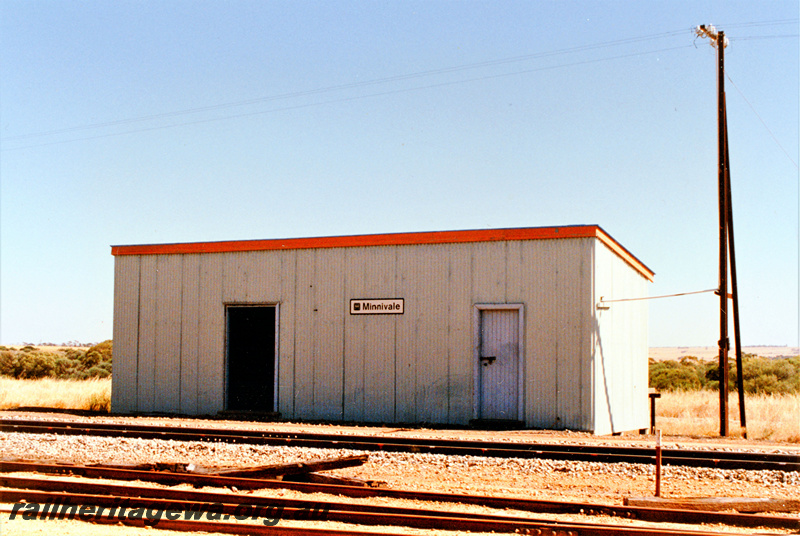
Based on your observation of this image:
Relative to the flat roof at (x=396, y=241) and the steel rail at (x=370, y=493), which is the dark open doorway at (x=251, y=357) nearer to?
the flat roof at (x=396, y=241)

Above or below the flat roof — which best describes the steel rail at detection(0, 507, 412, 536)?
below

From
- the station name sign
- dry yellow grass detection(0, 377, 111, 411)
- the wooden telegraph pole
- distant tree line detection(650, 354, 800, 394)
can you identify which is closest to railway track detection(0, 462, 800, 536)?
the station name sign

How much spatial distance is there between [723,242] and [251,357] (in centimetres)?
1223

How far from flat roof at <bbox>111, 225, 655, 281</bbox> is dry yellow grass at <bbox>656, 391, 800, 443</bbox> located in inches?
175

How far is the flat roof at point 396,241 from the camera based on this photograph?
1766 cm

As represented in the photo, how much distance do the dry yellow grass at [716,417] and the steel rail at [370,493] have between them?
9.84 m

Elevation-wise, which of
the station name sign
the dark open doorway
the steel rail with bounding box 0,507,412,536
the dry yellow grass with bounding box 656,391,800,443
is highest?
the station name sign

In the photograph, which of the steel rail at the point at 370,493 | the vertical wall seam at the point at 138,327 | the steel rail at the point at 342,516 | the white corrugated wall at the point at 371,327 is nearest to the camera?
the steel rail at the point at 342,516

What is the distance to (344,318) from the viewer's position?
1959 cm

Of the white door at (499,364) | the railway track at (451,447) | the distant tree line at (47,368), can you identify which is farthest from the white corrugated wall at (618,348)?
the distant tree line at (47,368)

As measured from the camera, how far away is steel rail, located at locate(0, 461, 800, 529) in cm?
833

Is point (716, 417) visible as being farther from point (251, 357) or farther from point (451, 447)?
point (451, 447)

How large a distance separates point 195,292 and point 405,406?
6.68 metres

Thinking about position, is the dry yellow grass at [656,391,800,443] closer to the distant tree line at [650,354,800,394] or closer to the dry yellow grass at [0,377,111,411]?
the distant tree line at [650,354,800,394]
